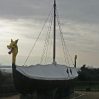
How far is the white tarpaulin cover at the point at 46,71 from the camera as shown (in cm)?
1569

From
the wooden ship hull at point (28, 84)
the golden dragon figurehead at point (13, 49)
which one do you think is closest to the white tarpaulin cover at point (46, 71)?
the wooden ship hull at point (28, 84)

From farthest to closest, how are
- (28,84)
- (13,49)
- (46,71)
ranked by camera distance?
(46,71), (13,49), (28,84)

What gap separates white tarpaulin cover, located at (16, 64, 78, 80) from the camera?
15694 millimetres

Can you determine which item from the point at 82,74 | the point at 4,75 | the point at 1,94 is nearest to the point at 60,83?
the point at 1,94

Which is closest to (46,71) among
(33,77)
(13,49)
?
(33,77)

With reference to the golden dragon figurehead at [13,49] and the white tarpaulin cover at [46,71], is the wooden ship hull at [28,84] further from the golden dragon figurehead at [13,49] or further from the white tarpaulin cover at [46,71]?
the golden dragon figurehead at [13,49]

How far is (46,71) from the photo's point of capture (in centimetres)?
1742

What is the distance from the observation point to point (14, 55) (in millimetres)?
15727

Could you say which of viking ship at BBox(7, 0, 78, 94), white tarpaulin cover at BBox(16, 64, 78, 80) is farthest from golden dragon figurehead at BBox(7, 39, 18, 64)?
white tarpaulin cover at BBox(16, 64, 78, 80)

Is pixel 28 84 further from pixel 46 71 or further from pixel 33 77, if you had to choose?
pixel 46 71

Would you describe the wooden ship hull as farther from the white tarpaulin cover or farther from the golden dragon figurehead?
the golden dragon figurehead

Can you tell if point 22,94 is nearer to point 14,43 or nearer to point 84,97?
point 14,43

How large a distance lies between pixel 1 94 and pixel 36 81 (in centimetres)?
719

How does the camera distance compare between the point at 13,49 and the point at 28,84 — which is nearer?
the point at 28,84
